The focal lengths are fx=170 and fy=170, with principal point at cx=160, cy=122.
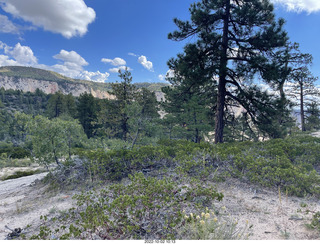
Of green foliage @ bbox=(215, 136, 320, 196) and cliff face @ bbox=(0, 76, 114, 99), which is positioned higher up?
cliff face @ bbox=(0, 76, 114, 99)

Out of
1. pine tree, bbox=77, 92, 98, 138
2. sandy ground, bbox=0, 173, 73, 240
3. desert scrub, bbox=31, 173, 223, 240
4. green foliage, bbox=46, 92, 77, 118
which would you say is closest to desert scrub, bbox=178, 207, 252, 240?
desert scrub, bbox=31, 173, 223, 240

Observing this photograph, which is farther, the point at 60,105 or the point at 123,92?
the point at 60,105

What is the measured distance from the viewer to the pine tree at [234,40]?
8.57m

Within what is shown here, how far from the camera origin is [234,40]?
31.4 ft

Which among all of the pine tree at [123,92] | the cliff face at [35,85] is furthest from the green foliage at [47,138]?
the cliff face at [35,85]

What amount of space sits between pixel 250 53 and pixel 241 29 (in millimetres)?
1457

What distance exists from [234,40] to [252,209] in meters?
9.36

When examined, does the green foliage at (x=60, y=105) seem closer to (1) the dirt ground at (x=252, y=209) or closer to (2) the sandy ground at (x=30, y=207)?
(2) the sandy ground at (x=30, y=207)

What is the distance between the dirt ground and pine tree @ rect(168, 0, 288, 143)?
6.28 m

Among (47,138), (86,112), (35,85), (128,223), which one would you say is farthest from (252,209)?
(35,85)

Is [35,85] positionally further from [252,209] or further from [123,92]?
[252,209]

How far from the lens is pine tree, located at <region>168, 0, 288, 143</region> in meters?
8.57

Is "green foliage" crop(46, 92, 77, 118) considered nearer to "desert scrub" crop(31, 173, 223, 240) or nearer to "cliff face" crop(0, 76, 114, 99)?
"desert scrub" crop(31, 173, 223, 240)

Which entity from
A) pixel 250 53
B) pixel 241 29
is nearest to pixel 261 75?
pixel 250 53
